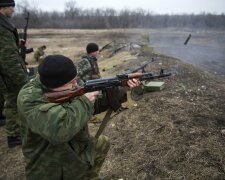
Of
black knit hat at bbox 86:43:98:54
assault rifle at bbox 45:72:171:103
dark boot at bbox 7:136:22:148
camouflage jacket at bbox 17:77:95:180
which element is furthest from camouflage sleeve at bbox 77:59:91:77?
camouflage jacket at bbox 17:77:95:180

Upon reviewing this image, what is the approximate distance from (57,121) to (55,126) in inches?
1.6

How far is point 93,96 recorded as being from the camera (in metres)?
2.77

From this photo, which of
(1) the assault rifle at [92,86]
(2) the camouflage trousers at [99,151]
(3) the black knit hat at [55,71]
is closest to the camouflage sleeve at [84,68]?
(1) the assault rifle at [92,86]

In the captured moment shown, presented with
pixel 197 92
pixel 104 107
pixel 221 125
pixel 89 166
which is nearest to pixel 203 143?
pixel 221 125

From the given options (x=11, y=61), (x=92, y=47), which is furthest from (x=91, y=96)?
(x=92, y=47)

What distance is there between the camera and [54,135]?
7.94 feet

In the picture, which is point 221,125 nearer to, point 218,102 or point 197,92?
point 218,102

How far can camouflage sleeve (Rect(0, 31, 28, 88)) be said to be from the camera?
4738 mm

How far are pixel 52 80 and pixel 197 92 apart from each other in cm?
498

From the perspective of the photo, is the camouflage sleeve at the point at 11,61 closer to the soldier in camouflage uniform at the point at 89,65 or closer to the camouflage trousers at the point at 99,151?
the soldier in camouflage uniform at the point at 89,65

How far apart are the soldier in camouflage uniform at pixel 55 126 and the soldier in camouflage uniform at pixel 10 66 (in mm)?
2257

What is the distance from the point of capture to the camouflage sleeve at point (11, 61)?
474 cm

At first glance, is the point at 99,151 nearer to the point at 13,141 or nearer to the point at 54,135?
the point at 54,135

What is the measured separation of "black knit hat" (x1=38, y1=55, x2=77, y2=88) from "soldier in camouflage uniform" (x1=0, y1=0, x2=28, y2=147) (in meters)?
2.44
